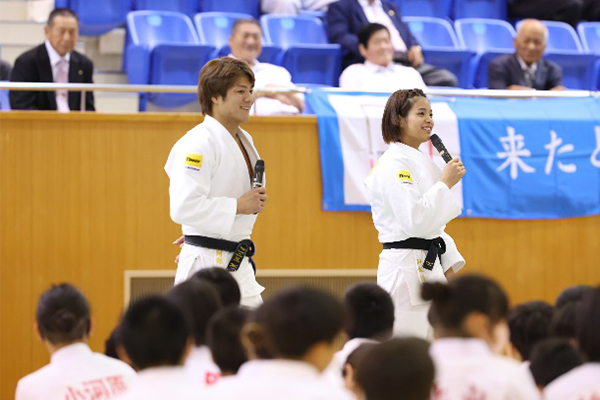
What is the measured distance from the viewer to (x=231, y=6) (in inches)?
358

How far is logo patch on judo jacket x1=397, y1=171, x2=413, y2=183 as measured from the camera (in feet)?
15.1

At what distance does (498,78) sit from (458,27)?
64.1 inches

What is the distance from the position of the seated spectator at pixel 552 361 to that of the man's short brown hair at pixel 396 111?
1899mm

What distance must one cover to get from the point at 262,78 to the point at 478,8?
383 centimetres

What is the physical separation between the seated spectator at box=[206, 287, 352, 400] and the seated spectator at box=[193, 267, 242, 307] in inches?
48.3

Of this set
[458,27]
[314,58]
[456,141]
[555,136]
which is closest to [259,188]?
[456,141]

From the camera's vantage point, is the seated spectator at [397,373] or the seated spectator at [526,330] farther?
the seated spectator at [526,330]

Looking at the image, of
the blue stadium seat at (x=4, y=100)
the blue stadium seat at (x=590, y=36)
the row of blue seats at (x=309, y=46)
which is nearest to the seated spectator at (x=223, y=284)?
the blue stadium seat at (x=4, y=100)

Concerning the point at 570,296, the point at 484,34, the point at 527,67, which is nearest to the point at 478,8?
the point at 484,34

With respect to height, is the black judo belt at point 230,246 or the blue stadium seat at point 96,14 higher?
the blue stadium seat at point 96,14

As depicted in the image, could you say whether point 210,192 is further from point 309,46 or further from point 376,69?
point 309,46

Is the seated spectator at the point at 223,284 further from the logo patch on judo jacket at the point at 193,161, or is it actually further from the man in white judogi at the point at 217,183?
the logo patch on judo jacket at the point at 193,161

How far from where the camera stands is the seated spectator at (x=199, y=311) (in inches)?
121

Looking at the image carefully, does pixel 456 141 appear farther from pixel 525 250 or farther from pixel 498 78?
pixel 498 78
